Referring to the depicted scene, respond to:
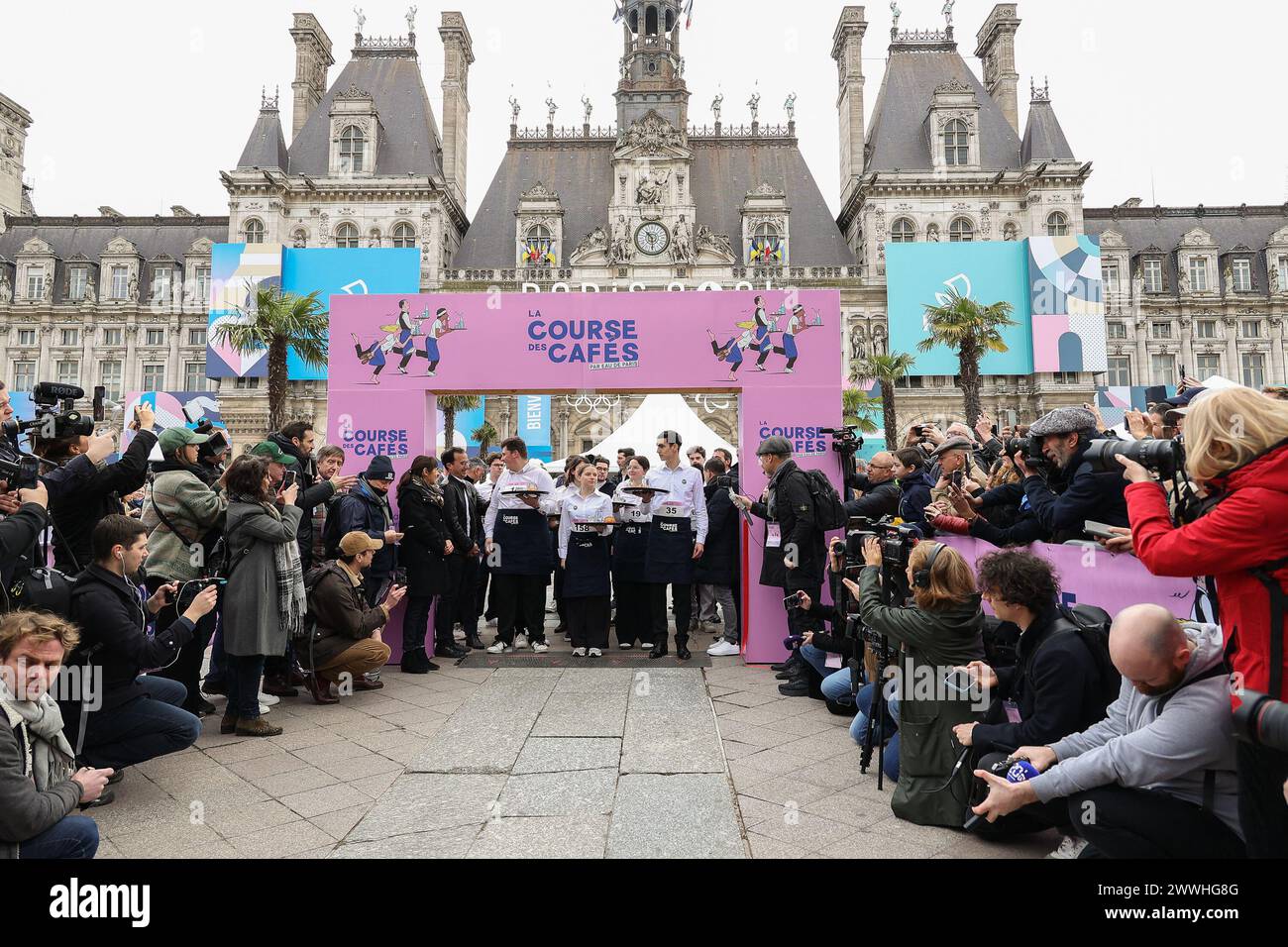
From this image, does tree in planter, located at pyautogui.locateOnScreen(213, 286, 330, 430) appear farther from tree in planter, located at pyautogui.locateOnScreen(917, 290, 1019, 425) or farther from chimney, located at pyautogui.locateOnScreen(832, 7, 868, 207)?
chimney, located at pyautogui.locateOnScreen(832, 7, 868, 207)

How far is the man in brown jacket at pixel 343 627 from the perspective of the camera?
630 centimetres

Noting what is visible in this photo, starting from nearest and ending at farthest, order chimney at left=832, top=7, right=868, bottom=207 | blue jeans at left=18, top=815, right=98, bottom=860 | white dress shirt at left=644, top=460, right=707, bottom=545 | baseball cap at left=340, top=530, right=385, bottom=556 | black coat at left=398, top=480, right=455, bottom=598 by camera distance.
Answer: blue jeans at left=18, top=815, right=98, bottom=860 < baseball cap at left=340, top=530, right=385, bottom=556 < black coat at left=398, top=480, right=455, bottom=598 < white dress shirt at left=644, top=460, right=707, bottom=545 < chimney at left=832, top=7, right=868, bottom=207

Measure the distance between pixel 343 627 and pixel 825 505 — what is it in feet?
14.9

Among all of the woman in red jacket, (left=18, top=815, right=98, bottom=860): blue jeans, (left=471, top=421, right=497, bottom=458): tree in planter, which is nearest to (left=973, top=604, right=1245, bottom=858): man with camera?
the woman in red jacket

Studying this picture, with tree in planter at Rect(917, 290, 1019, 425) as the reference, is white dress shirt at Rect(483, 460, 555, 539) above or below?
below

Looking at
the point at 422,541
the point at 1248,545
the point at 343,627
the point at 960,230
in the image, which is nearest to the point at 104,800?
the point at 343,627

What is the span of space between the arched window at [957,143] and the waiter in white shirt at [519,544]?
3989 cm

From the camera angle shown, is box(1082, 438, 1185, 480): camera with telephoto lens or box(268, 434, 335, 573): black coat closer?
box(1082, 438, 1185, 480): camera with telephoto lens

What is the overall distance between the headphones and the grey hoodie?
1058 millimetres

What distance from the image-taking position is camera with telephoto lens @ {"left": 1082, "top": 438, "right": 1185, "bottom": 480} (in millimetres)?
2904

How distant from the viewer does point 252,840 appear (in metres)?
3.72

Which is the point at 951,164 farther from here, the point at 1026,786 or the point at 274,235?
the point at 1026,786

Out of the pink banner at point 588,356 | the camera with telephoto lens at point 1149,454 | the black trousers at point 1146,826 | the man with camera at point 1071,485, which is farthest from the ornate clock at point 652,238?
the black trousers at point 1146,826

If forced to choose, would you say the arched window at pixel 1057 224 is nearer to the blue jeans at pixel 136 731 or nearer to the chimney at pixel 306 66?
the chimney at pixel 306 66
